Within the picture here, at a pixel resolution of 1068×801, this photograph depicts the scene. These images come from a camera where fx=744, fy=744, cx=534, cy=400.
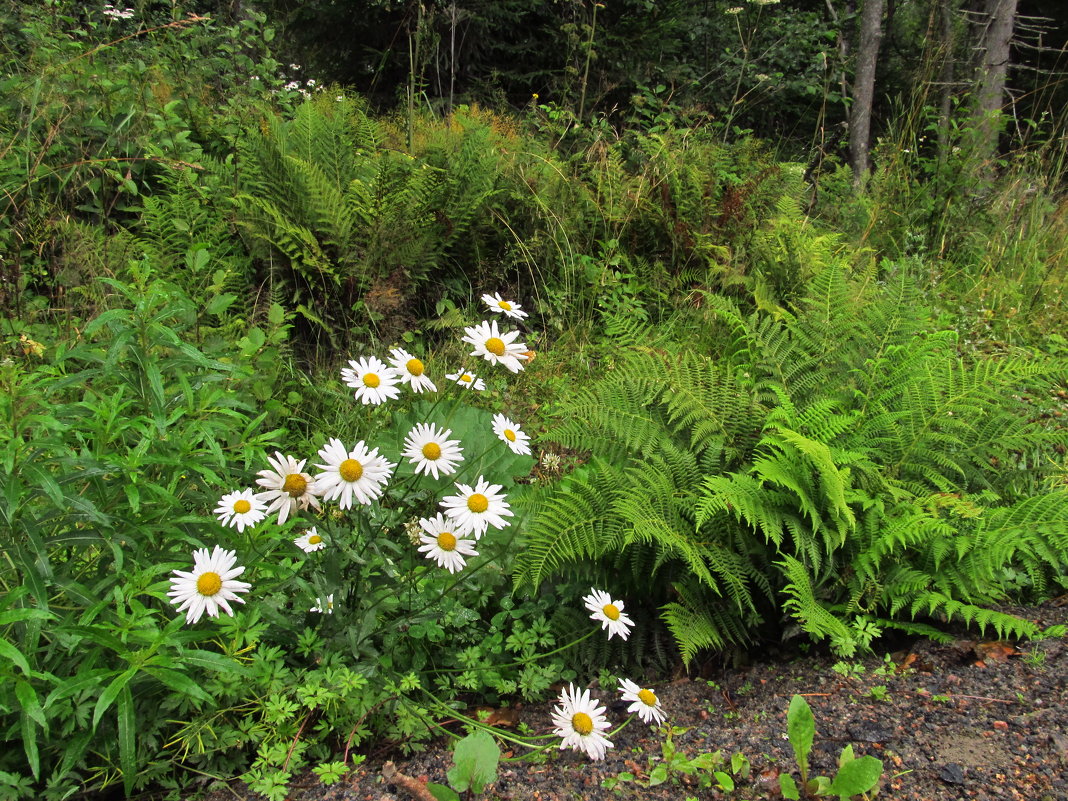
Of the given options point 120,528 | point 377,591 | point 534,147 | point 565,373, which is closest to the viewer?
point 120,528

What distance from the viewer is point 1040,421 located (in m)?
3.03

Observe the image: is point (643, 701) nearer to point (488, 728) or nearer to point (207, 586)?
point (488, 728)

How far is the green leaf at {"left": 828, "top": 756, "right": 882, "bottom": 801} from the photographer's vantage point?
1351 millimetres

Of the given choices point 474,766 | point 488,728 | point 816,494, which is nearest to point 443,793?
point 474,766

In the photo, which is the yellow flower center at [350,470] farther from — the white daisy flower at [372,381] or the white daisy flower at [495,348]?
the white daisy flower at [495,348]

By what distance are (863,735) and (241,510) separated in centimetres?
140

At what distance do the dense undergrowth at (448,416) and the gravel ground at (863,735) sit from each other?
3.8 inches

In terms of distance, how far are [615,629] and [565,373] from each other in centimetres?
193

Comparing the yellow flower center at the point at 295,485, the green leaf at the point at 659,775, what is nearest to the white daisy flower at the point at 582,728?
the green leaf at the point at 659,775

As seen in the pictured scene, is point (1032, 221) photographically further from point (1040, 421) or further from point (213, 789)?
point (213, 789)

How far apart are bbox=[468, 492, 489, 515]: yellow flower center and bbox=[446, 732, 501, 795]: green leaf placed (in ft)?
1.44

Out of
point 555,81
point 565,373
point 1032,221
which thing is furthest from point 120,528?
point 555,81

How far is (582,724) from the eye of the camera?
142 cm

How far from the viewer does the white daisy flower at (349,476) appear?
144 centimetres
